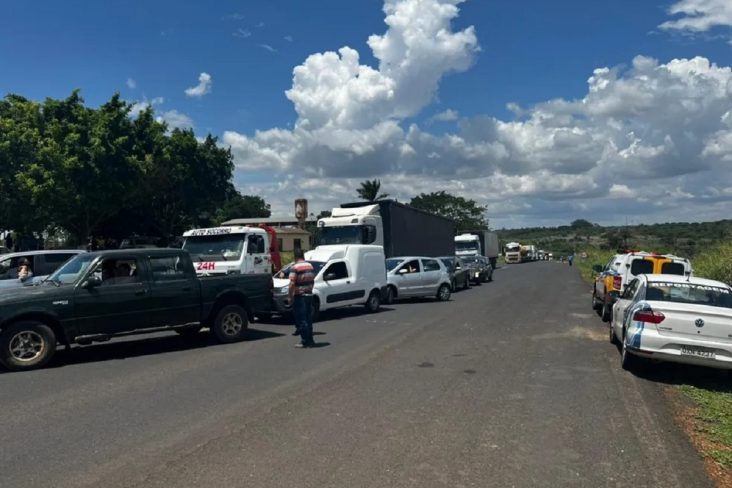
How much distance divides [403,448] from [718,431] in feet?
11.1

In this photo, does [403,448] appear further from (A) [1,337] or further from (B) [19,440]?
(A) [1,337]

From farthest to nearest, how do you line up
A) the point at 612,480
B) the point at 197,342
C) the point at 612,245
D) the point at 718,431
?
the point at 612,245 < the point at 197,342 < the point at 718,431 < the point at 612,480

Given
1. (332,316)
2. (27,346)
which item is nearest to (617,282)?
(332,316)

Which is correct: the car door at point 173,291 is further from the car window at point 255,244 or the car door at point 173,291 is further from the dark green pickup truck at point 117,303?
the car window at point 255,244

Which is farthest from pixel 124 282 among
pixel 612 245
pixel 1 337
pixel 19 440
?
pixel 612 245

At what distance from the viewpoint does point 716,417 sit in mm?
6852

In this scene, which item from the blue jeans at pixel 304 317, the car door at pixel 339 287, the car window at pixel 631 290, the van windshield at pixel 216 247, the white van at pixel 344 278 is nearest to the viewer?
the car window at pixel 631 290

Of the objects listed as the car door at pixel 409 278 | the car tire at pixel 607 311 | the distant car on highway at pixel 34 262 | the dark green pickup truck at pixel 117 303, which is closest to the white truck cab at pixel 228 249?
the distant car on highway at pixel 34 262

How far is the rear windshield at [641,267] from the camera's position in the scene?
1528cm

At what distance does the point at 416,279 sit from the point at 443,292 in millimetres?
1470

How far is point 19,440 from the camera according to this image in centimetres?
584

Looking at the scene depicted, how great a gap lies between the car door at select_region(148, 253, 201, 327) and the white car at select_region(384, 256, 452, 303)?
9.40 meters

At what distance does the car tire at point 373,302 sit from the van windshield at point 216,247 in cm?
391

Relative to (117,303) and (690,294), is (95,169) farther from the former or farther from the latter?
(690,294)
